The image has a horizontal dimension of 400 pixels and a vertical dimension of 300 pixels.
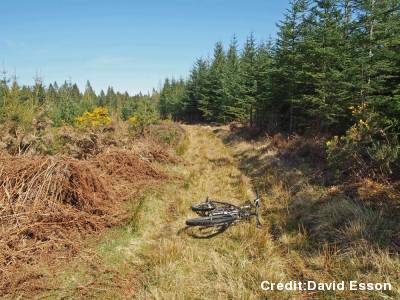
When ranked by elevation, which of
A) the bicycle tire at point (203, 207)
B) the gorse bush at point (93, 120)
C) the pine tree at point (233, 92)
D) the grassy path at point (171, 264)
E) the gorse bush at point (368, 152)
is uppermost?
the pine tree at point (233, 92)

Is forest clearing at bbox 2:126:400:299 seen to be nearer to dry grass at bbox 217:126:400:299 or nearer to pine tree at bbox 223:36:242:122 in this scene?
dry grass at bbox 217:126:400:299

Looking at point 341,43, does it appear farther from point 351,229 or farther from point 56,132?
point 56,132

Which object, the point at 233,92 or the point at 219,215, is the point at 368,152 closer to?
the point at 219,215

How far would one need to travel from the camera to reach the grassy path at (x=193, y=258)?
181 inches

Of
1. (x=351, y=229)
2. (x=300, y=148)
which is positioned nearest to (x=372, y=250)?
(x=351, y=229)

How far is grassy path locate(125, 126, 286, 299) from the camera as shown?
4586 millimetres

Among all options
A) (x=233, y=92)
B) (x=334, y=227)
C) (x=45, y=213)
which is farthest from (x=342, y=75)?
(x=233, y=92)

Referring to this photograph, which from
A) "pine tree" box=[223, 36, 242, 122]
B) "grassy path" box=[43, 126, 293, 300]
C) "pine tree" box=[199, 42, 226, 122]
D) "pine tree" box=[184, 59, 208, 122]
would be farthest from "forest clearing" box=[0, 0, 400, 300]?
"pine tree" box=[184, 59, 208, 122]

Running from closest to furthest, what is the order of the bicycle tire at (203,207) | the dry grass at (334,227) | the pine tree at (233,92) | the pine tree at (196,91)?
the dry grass at (334,227) → the bicycle tire at (203,207) → the pine tree at (233,92) → the pine tree at (196,91)

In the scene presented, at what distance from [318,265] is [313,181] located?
473cm

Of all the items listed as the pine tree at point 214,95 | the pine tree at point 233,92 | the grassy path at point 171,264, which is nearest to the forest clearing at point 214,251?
the grassy path at point 171,264

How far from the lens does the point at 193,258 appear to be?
5.51 m

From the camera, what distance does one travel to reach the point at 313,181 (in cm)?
945

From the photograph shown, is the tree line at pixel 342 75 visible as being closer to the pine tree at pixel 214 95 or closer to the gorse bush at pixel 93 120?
the gorse bush at pixel 93 120
